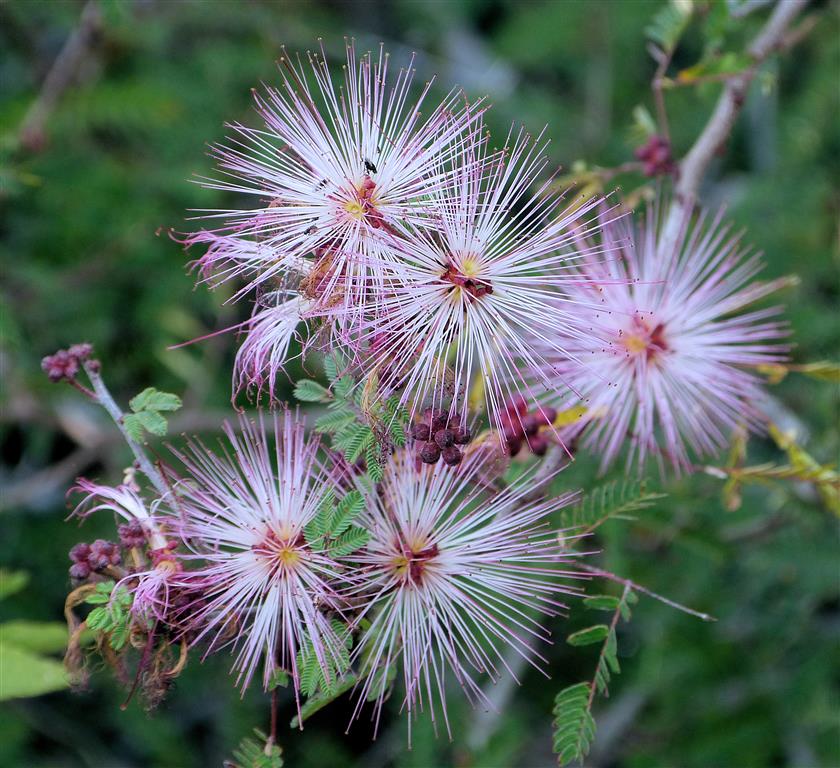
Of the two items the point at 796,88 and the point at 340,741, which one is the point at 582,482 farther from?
the point at 796,88

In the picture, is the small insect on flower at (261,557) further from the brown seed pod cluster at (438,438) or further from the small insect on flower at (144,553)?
the brown seed pod cluster at (438,438)

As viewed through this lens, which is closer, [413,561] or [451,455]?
[451,455]

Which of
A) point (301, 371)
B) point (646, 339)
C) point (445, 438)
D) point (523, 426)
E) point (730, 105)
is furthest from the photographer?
point (301, 371)

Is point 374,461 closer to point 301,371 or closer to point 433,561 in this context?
point 433,561

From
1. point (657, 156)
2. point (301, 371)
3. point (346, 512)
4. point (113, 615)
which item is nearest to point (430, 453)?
point (346, 512)

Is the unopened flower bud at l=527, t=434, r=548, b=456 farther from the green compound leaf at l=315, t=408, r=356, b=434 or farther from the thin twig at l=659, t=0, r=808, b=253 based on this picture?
the thin twig at l=659, t=0, r=808, b=253

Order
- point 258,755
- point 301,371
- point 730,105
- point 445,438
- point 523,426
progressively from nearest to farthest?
point 445,438 → point 258,755 → point 523,426 → point 730,105 → point 301,371

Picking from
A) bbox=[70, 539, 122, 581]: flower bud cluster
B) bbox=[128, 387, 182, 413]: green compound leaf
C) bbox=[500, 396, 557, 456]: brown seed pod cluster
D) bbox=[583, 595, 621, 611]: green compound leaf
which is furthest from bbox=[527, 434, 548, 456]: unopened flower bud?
bbox=[70, 539, 122, 581]: flower bud cluster

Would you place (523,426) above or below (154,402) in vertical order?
above
